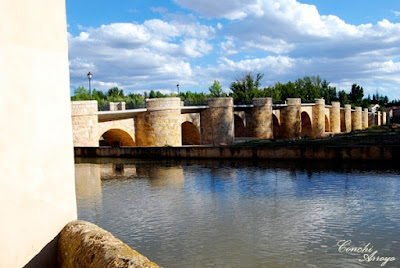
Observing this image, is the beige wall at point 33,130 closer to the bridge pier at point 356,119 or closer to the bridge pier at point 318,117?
the bridge pier at point 318,117

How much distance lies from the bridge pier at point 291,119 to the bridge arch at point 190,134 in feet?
40.4

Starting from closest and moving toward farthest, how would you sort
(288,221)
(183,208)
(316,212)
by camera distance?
(288,221) → (316,212) → (183,208)

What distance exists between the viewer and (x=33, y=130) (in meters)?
5.05

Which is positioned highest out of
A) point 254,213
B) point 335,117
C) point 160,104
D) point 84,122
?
point 160,104

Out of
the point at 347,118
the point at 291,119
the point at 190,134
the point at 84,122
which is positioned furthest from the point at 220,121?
the point at 347,118

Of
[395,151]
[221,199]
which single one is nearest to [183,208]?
[221,199]

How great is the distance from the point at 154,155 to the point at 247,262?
13295mm

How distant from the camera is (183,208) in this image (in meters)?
9.71

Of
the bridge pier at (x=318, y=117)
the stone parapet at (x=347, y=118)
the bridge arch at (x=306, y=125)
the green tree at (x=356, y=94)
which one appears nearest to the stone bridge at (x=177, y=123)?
the bridge arch at (x=306, y=125)

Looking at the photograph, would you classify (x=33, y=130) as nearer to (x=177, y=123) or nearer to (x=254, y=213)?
(x=254, y=213)

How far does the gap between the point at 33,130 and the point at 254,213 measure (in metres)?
5.53

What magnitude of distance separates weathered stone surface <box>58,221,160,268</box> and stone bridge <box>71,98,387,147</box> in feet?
57.8

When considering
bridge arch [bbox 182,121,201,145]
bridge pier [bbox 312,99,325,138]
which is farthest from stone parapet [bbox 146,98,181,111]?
bridge pier [bbox 312,99,325,138]

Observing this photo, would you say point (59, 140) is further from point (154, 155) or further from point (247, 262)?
point (154, 155)
